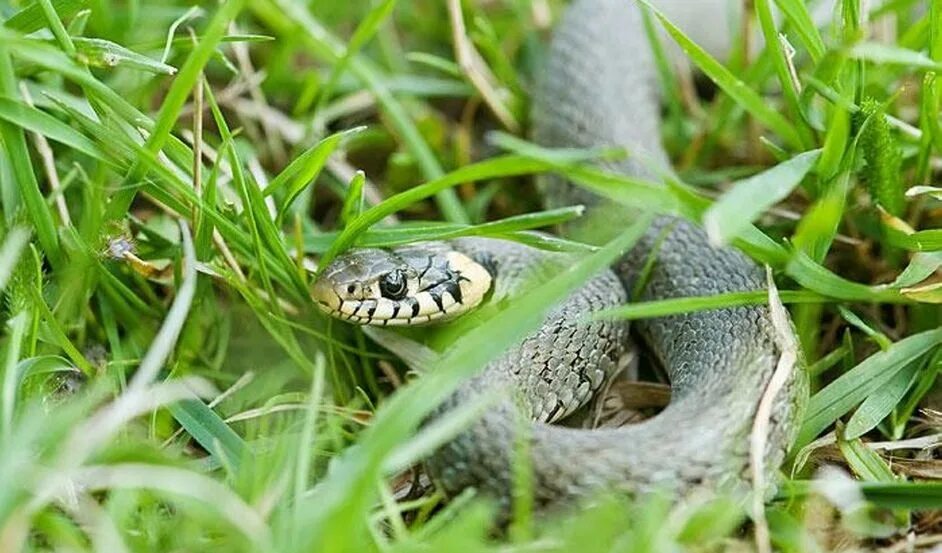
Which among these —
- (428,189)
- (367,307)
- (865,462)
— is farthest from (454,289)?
(865,462)

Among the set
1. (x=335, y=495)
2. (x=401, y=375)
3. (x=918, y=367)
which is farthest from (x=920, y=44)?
(x=335, y=495)

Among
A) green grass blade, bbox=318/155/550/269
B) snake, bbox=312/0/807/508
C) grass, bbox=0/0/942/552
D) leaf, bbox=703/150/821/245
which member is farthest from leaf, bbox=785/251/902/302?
green grass blade, bbox=318/155/550/269

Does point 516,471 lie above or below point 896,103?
below

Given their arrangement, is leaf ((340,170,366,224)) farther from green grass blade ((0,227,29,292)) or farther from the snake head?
green grass blade ((0,227,29,292))

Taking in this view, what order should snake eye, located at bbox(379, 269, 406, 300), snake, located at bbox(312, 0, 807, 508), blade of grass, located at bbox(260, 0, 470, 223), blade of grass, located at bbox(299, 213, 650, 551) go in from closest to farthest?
blade of grass, located at bbox(299, 213, 650, 551) → snake, located at bbox(312, 0, 807, 508) → snake eye, located at bbox(379, 269, 406, 300) → blade of grass, located at bbox(260, 0, 470, 223)

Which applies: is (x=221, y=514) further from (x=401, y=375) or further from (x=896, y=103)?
(x=896, y=103)

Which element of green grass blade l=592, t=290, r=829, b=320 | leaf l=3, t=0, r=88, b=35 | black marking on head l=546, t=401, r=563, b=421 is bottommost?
black marking on head l=546, t=401, r=563, b=421

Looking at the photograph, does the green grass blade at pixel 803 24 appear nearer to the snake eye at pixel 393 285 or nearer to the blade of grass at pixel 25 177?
the snake eye at pixel 393 285

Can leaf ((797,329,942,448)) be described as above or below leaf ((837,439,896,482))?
above
